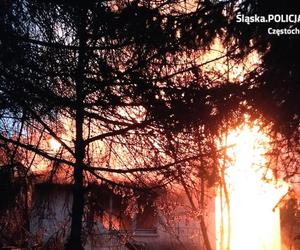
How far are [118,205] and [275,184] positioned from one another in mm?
2874

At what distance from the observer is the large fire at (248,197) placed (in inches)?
244

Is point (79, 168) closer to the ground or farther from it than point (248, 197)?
closer to the ground

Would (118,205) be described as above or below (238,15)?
below

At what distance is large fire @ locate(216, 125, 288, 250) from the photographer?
244 inches

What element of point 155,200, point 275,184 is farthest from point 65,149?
point 275,184

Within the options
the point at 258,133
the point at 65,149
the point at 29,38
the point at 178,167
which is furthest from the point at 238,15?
the point at 65,149

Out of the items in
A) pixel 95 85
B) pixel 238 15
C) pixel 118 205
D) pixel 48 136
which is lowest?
pixel 118 205

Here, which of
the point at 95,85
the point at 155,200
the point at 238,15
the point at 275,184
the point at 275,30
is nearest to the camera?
the point at 275,30

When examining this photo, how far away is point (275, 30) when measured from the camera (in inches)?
200

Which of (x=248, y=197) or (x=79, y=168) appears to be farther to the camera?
(x=248, y=197)

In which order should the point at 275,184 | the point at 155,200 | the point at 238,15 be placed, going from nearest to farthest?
the point at 238,15, the point at 155,200, the point at 275,184

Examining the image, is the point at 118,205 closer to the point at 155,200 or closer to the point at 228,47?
the point at 155,200

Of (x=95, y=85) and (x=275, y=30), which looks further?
(x=95, y=85)

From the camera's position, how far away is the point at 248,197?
22.8 m
